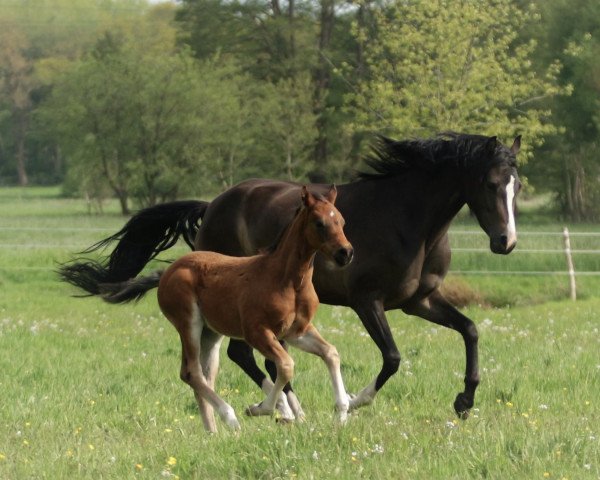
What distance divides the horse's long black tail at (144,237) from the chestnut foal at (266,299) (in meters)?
3.10

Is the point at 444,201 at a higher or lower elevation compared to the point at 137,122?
higher

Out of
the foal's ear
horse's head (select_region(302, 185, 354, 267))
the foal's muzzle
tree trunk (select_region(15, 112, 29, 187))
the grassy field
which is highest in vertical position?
the foal's ear

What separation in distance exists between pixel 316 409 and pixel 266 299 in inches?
75.3

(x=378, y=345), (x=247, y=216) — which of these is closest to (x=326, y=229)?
(x=378, y=345)

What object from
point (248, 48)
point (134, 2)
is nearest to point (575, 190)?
point (248, 48)

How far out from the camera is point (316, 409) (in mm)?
8109

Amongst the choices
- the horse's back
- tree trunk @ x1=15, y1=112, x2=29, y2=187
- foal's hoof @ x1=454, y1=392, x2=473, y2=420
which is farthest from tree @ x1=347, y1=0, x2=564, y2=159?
tree trunk @ x1=15, y1=112, x2=29, y2=187

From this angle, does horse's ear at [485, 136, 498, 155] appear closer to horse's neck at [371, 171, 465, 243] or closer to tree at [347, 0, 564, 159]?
horse's neck at [371, 171, 465, 243]

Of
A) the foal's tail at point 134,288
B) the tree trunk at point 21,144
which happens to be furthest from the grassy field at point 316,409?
the tree trunk at point 21,144

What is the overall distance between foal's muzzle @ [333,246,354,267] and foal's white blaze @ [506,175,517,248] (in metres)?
2.18

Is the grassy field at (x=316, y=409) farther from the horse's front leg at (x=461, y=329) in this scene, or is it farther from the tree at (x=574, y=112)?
the tree at (x=574, y=112)

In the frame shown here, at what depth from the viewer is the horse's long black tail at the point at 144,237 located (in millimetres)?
10195

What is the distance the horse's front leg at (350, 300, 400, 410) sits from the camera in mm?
7773

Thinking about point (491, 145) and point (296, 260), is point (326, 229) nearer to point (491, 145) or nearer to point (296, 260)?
point (296, 260)
